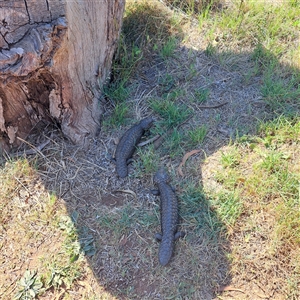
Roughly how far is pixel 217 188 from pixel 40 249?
1.78m

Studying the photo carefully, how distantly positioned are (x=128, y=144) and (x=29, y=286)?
166cm

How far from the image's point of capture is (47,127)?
391 centimetres

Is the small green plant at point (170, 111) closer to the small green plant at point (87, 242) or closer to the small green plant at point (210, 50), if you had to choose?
the small green plant at point (210, 50)

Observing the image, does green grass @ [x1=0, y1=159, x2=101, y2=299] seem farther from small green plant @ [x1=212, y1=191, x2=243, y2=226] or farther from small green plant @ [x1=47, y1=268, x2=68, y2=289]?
small green plant @ [x1=212, y1=191, x2=243, y2=226]

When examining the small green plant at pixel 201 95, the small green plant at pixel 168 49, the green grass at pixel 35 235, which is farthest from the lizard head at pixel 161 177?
the small green plant at pixel 168 49

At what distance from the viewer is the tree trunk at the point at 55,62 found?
8.98ft

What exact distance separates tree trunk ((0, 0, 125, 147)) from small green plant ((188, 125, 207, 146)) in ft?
3.49

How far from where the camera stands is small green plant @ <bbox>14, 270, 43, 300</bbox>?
305cm

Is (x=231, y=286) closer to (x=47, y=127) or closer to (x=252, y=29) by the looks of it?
(x=47, y=127)

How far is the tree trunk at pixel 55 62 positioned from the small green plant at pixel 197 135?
3.49 ft

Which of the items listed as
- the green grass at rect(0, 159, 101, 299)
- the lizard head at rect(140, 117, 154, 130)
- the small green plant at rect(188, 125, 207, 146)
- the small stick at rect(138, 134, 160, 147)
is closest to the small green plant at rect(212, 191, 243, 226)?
the small green plant at rect(188, 125, 207, 146)

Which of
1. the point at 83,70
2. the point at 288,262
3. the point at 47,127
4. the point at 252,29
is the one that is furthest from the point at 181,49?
the point at 288,262

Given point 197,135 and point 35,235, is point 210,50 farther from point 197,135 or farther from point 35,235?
point 35,235

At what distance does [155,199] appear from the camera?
3.58m
